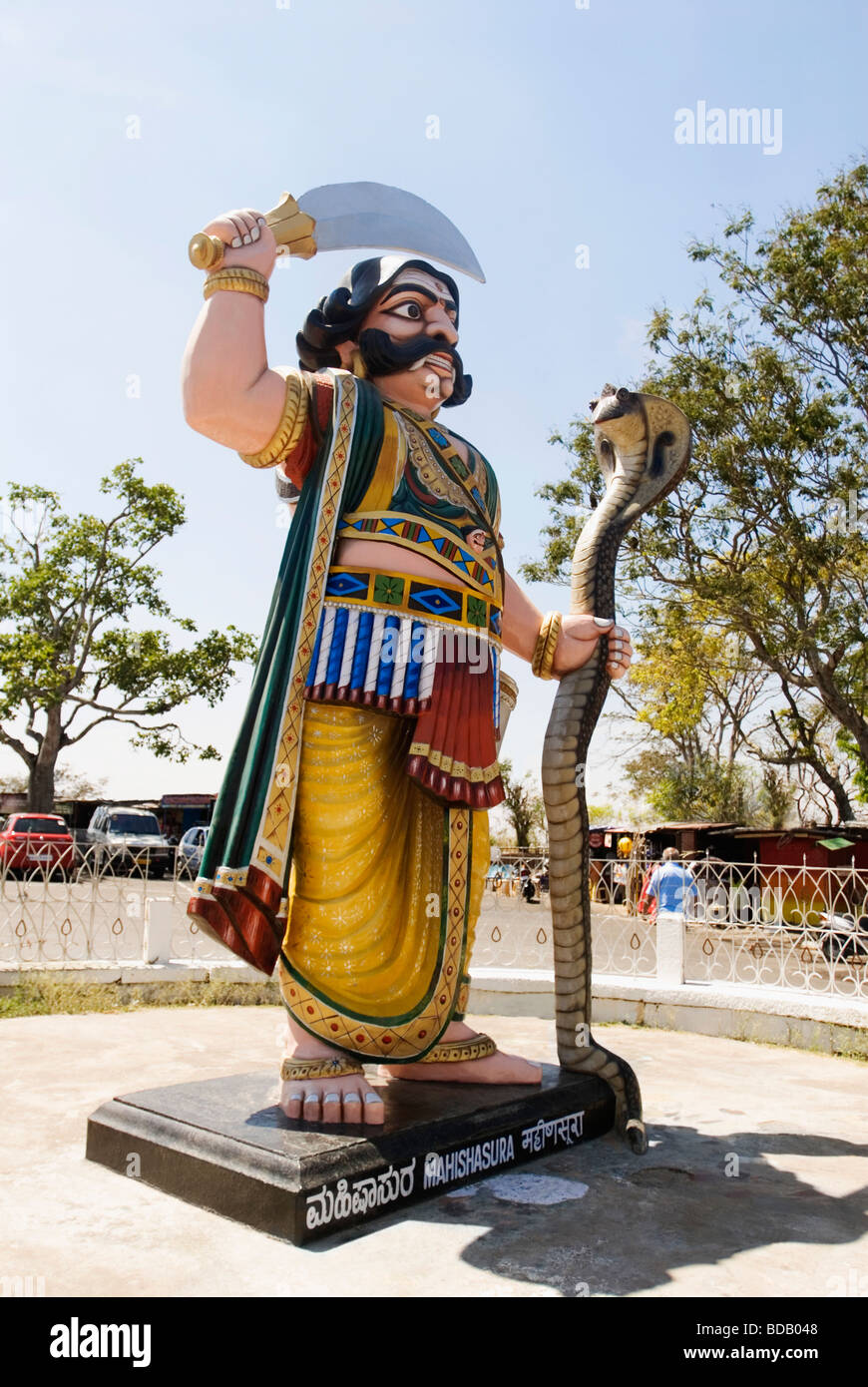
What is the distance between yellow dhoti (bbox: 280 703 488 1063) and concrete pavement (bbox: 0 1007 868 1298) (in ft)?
1.81

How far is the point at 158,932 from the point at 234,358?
13.4 ft

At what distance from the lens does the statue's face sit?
11.6 ft

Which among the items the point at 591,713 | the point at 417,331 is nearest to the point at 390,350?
the point at 417,331

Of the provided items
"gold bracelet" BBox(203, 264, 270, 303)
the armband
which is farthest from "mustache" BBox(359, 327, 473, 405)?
"gold bracelet" BBox(203, 264, 270, 303)

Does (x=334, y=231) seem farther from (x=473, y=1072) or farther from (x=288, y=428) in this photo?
(x=473, y=1072)

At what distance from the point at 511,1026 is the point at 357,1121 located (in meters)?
2.93

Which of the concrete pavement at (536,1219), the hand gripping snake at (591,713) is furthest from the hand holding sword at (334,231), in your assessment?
the concrete pavement at (536,1219)

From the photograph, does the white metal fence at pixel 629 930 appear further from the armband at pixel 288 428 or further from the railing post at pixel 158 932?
the armband at pixel 288 428

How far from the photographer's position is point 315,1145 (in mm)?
2541

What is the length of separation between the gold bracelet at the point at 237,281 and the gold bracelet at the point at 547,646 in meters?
1.58

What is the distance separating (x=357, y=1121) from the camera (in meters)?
2.76
